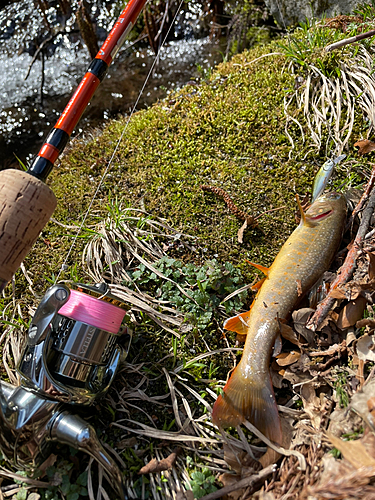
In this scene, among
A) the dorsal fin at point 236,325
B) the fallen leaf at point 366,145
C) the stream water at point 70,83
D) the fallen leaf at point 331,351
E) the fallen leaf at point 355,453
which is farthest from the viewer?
the stream water at point 70,83

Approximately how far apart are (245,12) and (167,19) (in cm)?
108

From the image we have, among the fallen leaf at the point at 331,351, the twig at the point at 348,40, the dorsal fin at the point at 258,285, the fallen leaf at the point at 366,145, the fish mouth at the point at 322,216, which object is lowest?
the fallen leaf at the point at 331,351

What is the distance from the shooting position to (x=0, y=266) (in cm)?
220

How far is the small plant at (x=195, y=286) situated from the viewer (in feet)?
9.80

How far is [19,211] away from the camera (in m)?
2.29

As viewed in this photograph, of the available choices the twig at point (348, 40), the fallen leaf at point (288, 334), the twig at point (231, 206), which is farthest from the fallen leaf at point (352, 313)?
the twig at point (348, 40)

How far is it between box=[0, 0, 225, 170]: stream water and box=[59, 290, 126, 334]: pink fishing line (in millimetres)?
3134

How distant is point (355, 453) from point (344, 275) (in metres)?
1.14

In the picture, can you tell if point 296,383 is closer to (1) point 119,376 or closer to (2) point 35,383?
(1) point 119,376

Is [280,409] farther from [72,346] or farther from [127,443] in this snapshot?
[72,346]

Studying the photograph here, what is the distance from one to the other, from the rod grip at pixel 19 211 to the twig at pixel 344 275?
1.82 m

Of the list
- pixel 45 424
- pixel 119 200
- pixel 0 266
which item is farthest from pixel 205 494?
pixel 119 200

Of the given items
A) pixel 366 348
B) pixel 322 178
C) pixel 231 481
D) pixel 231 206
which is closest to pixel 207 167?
pixel 231 206

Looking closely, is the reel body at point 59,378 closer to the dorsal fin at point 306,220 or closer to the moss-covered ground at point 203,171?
the moss-covered ground at point 203,171
